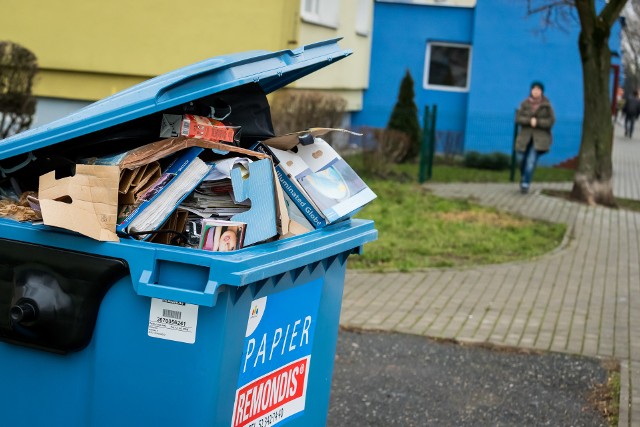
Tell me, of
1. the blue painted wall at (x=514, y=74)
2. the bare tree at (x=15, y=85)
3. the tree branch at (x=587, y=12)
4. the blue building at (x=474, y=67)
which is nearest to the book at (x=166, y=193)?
the bare tree at (x=15, y=85)

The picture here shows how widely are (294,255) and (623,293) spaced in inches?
230

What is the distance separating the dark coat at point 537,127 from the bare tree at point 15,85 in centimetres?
729

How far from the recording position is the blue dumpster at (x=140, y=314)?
10.6ft

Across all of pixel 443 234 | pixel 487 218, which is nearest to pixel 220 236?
pixel 443 234

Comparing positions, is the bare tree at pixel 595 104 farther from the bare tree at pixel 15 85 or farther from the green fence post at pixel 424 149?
the bare tree at pixel 15 85

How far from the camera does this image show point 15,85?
11781 mm

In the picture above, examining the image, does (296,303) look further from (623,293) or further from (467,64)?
(467,64)

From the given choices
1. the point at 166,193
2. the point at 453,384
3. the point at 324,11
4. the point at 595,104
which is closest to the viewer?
the point at 166,193

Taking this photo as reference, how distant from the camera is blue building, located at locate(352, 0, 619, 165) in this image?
894 inches

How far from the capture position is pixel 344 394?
5.81 m

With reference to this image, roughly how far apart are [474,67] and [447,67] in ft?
3.90

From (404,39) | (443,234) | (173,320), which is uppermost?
(404,39)

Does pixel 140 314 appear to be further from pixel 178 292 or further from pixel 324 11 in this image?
pixel 324 11

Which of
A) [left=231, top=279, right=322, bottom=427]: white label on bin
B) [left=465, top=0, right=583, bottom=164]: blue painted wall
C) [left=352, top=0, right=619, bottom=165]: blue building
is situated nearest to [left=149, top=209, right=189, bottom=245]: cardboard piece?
[left=231, top=279, right=322, bottom=427]: white label on bin
